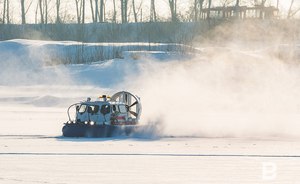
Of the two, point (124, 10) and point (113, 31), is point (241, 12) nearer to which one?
point (113, 31)

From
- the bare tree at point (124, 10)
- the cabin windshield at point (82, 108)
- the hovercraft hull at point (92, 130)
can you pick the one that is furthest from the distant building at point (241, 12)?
the hovercraft hull at point (92, 130)

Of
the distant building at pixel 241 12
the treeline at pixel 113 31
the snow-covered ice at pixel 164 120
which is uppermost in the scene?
the distant building at pixel 241 12

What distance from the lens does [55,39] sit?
5975 centimetres

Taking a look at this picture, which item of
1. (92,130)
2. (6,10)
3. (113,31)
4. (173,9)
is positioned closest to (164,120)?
(92,130)

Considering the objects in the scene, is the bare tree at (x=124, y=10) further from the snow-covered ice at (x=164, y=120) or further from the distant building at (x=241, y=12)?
the snow-covered ice at (x=164, y=120)

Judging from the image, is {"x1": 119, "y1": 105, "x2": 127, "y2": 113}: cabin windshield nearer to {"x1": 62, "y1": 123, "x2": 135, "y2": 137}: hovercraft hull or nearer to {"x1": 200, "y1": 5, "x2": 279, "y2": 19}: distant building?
{"x1": 62, "y1": 123, "x2": 135, "y2": 137}: hovercraft hull

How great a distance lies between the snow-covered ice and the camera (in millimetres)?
15625

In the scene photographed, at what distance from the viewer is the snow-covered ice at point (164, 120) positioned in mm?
15625

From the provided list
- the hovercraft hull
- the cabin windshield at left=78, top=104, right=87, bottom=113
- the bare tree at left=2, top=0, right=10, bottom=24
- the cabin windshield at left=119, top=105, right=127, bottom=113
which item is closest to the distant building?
the bare tree at left=2, top=0, right=10, bottom=24

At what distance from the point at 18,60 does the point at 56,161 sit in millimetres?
33692

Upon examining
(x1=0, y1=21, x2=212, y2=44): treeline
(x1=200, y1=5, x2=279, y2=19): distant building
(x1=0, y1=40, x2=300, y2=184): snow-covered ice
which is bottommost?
(x1=0, y1=40, x2=300, y2=184): snow-covered ice

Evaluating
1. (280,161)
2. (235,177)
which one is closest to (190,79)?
(280,161)

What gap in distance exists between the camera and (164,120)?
26984 millimetres

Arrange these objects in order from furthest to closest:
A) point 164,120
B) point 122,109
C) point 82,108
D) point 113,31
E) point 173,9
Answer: point 173,9 < point 113,31 < point 164,120 < point 122,109 < point 82,108
